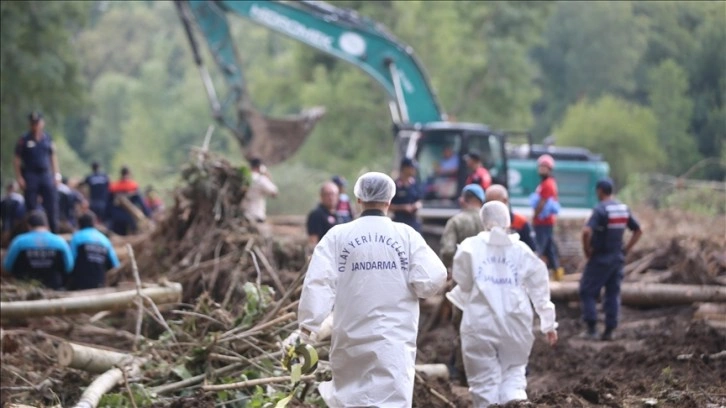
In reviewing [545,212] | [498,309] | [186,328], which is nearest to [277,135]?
[545,212]

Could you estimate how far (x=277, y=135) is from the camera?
20953mm

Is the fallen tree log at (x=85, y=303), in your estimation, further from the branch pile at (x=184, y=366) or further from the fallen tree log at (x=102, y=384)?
the fallen tree log at (x=102, y=384)

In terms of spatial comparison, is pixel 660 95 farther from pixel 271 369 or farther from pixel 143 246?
pixel 271 369

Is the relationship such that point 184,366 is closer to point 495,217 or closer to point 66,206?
point 495,217

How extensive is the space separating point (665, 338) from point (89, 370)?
20.4 feet

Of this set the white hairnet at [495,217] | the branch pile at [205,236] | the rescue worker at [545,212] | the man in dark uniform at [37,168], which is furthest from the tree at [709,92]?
the white hairnet at [495,217]

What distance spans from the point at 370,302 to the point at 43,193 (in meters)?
9.58

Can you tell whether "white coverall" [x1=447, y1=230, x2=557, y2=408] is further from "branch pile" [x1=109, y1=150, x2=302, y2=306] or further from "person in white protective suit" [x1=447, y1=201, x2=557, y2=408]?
"branch pile" [x1=109, y1=150, x2=302, y2=306]

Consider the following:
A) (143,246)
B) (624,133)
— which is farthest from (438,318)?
(624,133)

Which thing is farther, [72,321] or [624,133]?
[624,133]

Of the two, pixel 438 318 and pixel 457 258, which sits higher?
pixel 457 258

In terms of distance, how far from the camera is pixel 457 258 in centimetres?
970

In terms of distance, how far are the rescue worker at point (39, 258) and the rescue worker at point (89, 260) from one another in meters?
0.11

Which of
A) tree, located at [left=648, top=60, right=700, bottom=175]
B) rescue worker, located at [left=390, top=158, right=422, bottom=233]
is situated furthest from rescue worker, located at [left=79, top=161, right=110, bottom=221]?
tree, located at [left=648, top=60, right=700, bottom=175]
